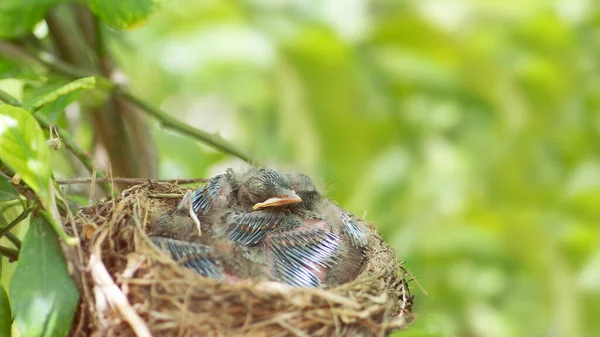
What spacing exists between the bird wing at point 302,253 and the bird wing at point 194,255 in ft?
0.30

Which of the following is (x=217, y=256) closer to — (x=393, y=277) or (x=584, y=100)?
(x=393, y=277)

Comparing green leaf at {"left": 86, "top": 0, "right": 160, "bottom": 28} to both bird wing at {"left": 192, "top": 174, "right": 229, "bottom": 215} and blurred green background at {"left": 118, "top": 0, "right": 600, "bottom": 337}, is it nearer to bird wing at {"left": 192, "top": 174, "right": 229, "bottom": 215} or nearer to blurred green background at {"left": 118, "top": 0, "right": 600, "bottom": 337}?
bird wing at {"left": 192, "top": 174, "right": 229, "bottom": 215}

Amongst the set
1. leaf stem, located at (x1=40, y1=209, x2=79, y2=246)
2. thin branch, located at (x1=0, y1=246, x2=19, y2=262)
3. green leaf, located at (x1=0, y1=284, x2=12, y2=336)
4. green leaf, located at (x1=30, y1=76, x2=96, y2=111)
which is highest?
green leaf, located at (x1=30, y1=76, x2=96, y2=111)

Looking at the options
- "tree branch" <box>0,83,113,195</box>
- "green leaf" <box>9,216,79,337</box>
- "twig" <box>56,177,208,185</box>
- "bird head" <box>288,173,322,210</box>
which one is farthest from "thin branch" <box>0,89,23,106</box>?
"bird head" <box>288,173,322,210</box>

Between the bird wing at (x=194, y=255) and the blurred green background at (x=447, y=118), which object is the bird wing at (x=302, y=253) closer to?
the bird wing at (x=194, y=255)

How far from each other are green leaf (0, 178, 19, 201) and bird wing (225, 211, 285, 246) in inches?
11.3

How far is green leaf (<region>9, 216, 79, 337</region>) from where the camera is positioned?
2.20 feet

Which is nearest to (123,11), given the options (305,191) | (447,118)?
(305,191)

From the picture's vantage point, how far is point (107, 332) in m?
0.69

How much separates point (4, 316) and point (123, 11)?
44 cm

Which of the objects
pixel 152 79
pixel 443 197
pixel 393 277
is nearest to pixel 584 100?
pixel 443 197

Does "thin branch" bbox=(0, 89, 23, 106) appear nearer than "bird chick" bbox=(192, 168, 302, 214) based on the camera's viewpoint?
Yes

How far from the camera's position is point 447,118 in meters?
2.55

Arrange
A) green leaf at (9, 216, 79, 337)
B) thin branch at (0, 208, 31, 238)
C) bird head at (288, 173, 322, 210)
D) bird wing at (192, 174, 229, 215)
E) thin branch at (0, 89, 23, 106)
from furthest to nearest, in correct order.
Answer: bird head at (288, 173, 322, 210), bird wing at (192, 174, 229, 215), thin branch at (0, 89, 23, 106), thin branch at (0, 208, 31, 238), green leaf at (9, 216, 79, 337)
